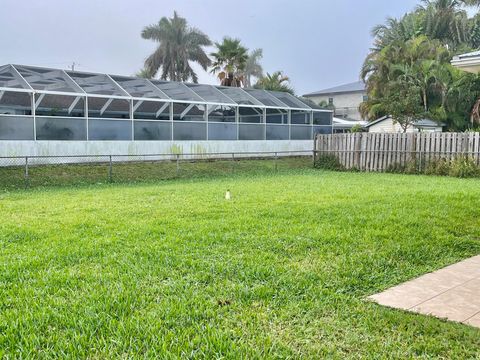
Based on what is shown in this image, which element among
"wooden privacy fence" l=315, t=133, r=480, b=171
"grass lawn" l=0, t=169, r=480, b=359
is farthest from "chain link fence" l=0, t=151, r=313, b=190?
"grass lawn" l=0, t=169, r=480, b=359

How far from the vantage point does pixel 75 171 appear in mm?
14719

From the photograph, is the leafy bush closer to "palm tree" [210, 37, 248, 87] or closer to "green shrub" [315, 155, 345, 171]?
"green shrub" [315, 155, 345, 171]

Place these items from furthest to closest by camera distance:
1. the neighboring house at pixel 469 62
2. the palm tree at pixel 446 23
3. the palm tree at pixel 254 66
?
the palm tree at pixel 254 66, the palm tree at pixel 446 23, the neighboring house at pixel 469 62

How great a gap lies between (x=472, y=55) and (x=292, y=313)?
528 cm

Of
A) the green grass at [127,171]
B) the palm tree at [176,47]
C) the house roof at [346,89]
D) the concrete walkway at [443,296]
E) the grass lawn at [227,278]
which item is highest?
the palm tree at [176,47]

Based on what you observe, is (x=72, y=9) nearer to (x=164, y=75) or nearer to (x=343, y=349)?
(x=164, y=75)

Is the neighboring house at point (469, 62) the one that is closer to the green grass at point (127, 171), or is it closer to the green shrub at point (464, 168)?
the green shrub at point (464, 168)

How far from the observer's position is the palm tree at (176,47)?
3756 centimetres

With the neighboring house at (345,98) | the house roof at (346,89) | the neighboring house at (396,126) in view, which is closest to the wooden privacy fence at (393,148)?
the neighboring house at (396,126)

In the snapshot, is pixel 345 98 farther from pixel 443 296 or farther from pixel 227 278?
pixel 227 278

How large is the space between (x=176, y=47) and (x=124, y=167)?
24.4m

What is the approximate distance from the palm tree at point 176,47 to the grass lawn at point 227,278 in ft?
104

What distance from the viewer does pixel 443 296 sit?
3695mm

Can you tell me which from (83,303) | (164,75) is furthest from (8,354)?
(164,75)
